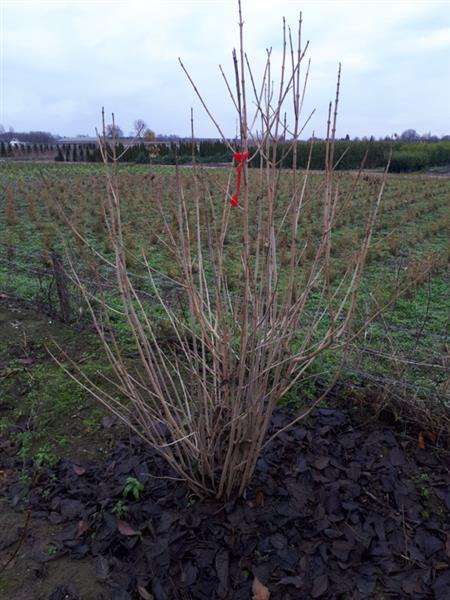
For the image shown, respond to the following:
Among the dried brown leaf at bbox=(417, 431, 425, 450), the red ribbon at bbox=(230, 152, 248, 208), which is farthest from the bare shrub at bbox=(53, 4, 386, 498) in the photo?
the dried brown leaf at bbox=(417, 431, 425, 450)

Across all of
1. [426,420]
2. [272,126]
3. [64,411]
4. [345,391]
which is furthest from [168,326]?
[272,126]

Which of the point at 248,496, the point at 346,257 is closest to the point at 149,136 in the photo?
the point at 248,496

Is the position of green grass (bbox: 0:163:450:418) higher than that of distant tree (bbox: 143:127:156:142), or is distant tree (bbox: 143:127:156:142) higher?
distant tree (bbox: 143:127:156:142)

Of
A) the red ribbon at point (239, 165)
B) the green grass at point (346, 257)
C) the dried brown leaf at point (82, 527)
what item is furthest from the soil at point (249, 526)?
the red ribbon at point (239, 165)

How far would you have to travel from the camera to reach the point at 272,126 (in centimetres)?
171

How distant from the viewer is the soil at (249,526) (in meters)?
1.85

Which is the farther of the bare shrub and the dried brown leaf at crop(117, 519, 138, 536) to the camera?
the dried brown leaf at crop(117, 519, 138, 536)

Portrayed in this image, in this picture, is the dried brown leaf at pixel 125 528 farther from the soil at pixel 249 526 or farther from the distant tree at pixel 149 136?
Answer: the distant tree at pixel 149 136

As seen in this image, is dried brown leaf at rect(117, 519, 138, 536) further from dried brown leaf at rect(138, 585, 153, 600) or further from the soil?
dried brown leaf at rect(138, 585, 153, 600)

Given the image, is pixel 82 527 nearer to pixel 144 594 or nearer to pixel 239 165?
pixel 144 594

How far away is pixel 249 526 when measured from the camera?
6.72ft

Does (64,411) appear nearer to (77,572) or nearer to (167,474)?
(167,474)

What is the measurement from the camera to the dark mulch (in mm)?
1848

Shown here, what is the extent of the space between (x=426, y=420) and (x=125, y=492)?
149cm
